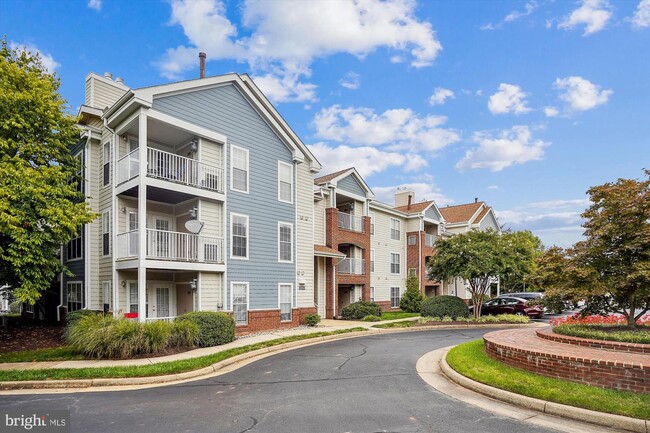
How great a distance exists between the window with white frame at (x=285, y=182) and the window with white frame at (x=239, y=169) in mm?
2085

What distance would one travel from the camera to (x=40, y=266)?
43.9ft

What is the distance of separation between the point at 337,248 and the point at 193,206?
11.1 meters

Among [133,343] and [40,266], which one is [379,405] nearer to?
[133,343]

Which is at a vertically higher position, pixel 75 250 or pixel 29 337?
pixel 75 250

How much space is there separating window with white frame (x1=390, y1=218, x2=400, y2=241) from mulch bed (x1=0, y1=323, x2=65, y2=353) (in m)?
22.8

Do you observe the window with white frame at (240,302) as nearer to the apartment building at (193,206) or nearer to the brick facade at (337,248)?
the apartment building at (193,206)

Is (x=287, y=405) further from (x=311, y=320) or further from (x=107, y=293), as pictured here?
(x=311, y=320)

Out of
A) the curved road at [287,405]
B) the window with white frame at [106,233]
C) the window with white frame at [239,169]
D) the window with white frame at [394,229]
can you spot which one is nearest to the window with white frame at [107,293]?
the window with white frame at [106,233]

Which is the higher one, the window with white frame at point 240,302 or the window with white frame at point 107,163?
the window with white frame at point 107,163

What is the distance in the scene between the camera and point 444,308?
2370 cm

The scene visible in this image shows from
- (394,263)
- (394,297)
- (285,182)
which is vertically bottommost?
(394,297)

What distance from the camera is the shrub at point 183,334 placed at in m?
13.1

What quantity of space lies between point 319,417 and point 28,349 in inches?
462

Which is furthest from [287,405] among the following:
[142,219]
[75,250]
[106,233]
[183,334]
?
[75,250]
